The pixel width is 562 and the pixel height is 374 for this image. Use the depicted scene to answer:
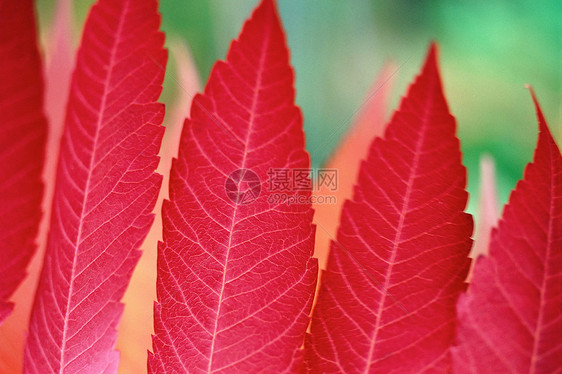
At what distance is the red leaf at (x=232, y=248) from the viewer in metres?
0.17

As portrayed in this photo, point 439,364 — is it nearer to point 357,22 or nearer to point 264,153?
point 264,153

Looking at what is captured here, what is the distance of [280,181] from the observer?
0.18 meters

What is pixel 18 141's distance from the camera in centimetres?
18

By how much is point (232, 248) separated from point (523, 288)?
0.11 meters

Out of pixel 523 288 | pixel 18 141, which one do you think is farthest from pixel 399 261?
pixel 18 141

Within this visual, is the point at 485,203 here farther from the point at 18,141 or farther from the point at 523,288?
the point at 18,141

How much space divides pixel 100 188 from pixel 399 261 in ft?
0.41

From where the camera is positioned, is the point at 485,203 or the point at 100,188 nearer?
the point at 100,188

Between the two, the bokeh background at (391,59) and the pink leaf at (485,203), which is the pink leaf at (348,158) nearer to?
the bokeh background at (391,59)

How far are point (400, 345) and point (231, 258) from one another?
0.26 feet

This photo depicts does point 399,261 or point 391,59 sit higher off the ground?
point 391,59

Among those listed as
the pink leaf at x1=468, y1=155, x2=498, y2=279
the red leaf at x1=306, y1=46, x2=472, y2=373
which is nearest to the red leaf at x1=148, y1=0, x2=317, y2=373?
the red leaf at x1=306, y1=46, x2=472, y2=373

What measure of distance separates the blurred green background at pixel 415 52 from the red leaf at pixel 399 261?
7.3 inches

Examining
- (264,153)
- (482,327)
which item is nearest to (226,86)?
(264,153)
